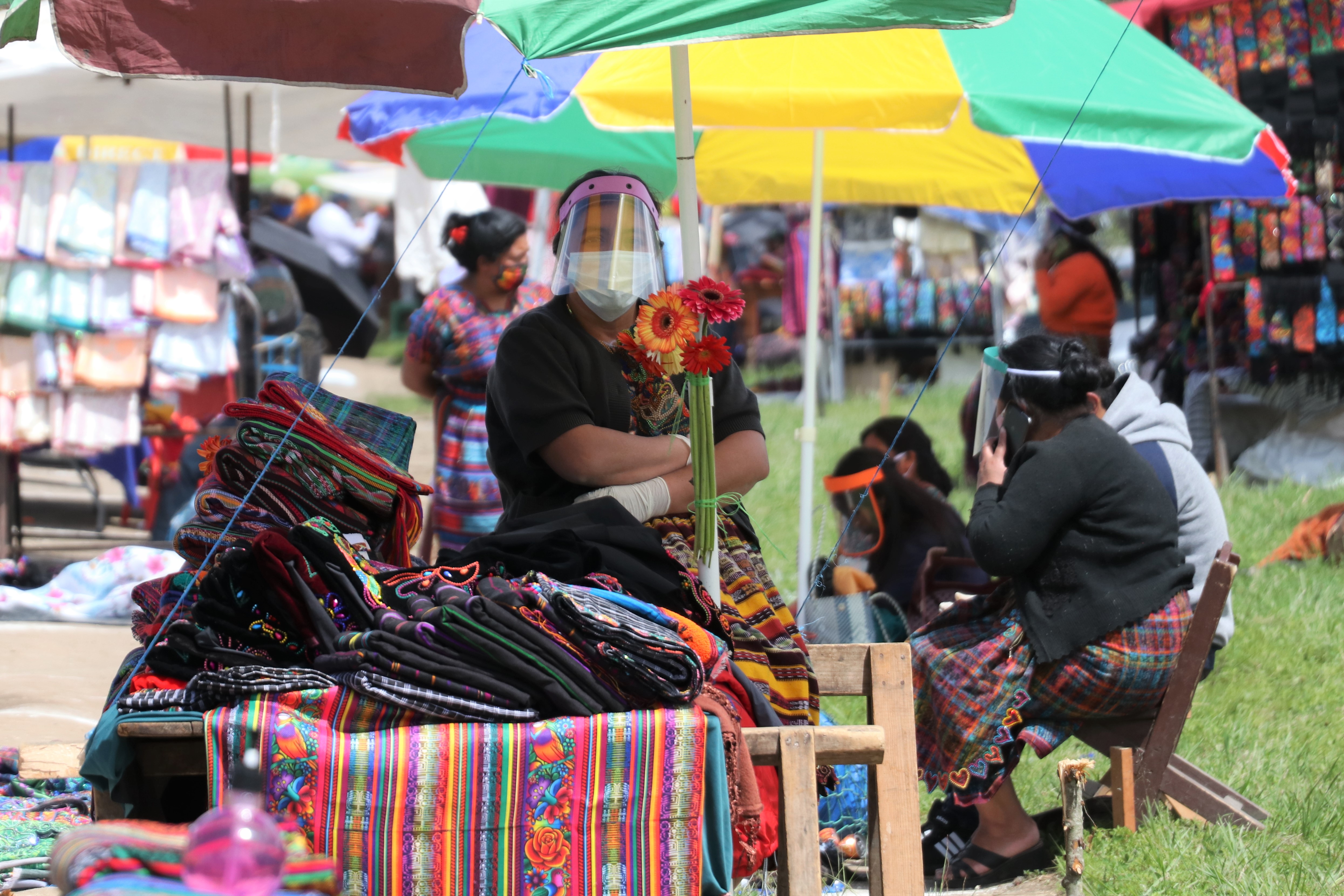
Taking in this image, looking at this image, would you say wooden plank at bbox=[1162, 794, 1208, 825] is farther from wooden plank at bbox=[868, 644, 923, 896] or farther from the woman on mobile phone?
wooden plank at bbox=[868, 644, 923, 896]

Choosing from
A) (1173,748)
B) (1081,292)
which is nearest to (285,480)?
(1173,748)

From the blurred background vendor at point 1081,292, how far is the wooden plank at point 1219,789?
3.99 m

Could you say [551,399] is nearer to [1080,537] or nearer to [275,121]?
[1080,537]

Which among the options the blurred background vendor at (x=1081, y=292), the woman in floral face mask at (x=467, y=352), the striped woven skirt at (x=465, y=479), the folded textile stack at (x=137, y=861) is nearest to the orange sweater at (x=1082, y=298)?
the blurred background vendor at (x=1081, y=292)

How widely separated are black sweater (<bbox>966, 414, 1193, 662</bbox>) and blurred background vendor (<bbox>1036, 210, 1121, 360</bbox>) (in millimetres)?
4040

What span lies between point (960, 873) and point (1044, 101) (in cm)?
225

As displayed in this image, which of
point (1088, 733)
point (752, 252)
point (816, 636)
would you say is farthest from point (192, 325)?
point (752, 252)

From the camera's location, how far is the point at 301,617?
243 centimetres

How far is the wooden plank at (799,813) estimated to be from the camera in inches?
94.7

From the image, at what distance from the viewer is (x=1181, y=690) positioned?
365 cm

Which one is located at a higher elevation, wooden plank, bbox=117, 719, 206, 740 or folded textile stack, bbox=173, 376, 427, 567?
folded textile stack, bbox=173, 376, 427, 567

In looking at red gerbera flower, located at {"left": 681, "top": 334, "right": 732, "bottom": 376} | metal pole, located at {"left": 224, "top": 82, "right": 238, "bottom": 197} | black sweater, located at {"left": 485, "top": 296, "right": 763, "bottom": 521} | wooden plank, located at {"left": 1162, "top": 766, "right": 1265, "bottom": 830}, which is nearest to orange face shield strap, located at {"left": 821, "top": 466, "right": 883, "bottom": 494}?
wooden plank, located at {"left": 1162, "top": 766, "right": 1265, "bottom": 830}

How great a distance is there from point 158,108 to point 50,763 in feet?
16.0

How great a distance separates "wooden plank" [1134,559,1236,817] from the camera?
11.8 ft
